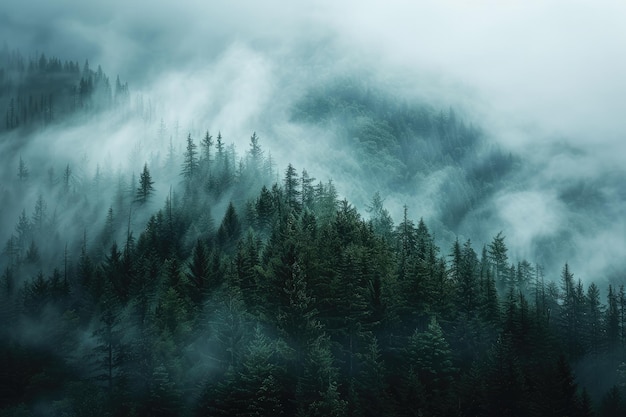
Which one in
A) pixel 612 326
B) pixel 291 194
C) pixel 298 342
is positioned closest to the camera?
pixel 298 342

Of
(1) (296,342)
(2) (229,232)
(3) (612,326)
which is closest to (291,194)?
(2) (229,232)

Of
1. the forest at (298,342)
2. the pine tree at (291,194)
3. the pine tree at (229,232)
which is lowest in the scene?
the forest at (298,342)

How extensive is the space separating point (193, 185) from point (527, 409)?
429ft

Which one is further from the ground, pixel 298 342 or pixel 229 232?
pixel 229 232

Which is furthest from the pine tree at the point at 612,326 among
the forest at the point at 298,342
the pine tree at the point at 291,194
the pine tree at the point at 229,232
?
the pine tree at the point at 229,232

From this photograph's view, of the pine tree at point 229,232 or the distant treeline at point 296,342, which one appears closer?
the distant treeline at point 296,342

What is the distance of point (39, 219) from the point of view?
650 ft

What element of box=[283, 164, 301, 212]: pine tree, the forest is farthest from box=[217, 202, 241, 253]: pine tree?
box=[283, 164, 301, 212]: pine tree

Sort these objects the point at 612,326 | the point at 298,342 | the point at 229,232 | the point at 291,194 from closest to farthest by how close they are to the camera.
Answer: the point at 298,342
the point at 612,326
the point at 229,232
the point at 291,194

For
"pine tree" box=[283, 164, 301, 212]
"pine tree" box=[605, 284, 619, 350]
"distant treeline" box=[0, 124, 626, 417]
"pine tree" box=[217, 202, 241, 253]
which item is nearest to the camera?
"distant treeline" box=[0, 124, 626, 417]

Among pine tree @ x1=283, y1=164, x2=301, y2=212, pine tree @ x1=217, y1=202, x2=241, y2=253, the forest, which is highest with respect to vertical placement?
pine tree @ x1=283, y1=164, x2=301, y2=212

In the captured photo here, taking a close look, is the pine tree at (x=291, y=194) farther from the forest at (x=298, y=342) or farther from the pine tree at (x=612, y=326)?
the pine tree at (x=612, y=326)

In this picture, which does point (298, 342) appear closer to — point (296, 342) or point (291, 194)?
point (296, 342)

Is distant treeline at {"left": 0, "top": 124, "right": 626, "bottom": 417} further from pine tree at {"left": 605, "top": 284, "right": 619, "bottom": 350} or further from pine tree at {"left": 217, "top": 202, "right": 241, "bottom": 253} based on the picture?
pine tree at {"left": 217, "top": 202, "right": 241, "bottom": 253}
